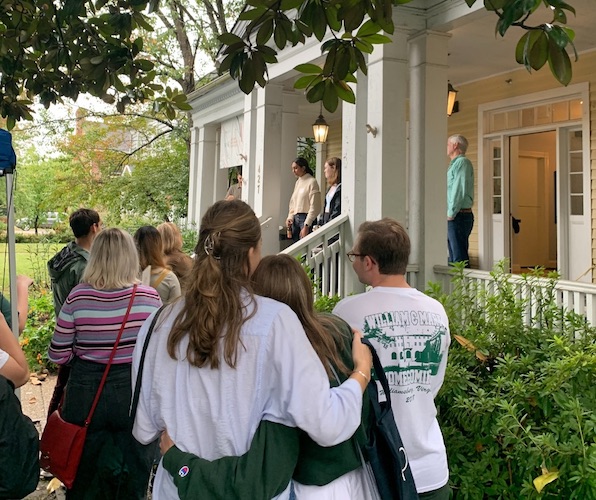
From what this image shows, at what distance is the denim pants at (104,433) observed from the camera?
3494 mm

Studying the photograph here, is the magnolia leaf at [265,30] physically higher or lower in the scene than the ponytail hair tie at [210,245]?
higher

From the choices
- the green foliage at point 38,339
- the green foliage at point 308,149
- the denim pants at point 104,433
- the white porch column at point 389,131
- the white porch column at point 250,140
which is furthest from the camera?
the green foliage at point 308,149

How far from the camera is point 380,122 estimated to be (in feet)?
22.9

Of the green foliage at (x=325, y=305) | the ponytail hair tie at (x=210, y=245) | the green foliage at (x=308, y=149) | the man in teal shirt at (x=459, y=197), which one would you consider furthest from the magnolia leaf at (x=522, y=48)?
the green foliage at (x=308, y=149)

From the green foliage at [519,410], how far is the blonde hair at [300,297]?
1874 millimetres

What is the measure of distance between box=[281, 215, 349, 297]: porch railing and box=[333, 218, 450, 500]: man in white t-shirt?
4.80 metres

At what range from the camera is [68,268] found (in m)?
4.93

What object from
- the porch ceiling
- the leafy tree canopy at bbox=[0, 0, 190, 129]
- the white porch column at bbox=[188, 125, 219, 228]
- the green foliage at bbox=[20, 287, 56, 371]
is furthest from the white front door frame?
the green foliage at bbox=[20, 287, 56, 371]

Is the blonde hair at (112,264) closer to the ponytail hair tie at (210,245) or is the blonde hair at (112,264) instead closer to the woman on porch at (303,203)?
the ponytail hair tie at (210,245)

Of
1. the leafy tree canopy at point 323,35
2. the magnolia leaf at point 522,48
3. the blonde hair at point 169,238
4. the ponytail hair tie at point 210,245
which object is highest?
the leafy tree canopy at point 323,35

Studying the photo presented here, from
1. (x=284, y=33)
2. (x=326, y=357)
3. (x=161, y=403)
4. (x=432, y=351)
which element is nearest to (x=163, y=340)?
(x=161, y=403)

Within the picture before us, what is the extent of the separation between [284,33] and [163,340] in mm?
1468

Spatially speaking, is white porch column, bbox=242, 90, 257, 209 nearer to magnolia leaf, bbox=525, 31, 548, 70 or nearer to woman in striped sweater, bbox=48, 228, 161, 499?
woman in striped sweater, bbox=48, 228, 161, 499

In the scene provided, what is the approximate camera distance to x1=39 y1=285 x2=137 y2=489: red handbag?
3.34m
